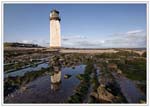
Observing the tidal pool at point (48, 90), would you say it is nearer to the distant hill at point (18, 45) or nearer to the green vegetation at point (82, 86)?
the green vegetation at point (82, 86)

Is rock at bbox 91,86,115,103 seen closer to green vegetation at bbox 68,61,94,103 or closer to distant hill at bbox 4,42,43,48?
green vegetation at bbox 68,61,94,103

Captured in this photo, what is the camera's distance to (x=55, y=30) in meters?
6.16

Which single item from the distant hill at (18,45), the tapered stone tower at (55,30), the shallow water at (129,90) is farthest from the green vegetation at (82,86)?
the distant hill at (18,45)

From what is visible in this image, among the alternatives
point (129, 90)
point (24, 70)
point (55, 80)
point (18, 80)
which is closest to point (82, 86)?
point (55, 80)

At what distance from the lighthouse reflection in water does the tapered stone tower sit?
755 millimetres

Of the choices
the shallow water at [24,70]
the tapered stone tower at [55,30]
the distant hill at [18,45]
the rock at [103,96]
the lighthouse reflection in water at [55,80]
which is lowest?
the rock at [103,96]

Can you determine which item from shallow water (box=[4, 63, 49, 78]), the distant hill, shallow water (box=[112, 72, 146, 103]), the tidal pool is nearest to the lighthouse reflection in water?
the tidal pool

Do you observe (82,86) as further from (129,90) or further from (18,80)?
(18,80)

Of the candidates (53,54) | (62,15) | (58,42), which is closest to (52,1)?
(62,15)

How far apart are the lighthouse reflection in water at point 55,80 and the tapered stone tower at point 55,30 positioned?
0.76 m

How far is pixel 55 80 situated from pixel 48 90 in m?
0.59

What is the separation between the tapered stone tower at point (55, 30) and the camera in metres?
5.94

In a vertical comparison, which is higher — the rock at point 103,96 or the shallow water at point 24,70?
the shallow water at point 24,70

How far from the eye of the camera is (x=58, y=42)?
20.8 ft
